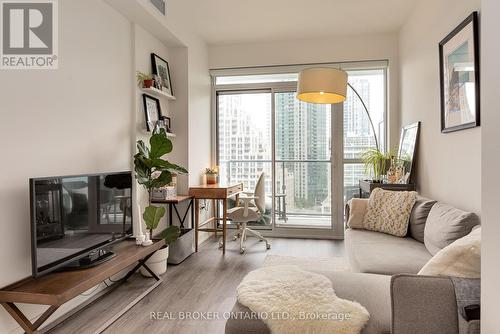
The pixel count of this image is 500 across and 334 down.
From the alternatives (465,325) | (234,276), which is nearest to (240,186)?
(234,276)

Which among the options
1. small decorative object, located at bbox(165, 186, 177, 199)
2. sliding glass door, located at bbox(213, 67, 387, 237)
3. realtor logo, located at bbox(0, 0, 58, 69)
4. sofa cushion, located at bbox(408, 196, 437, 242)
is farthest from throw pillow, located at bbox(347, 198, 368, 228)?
realtor logo, located at bbox(0, 0, 58, 69)

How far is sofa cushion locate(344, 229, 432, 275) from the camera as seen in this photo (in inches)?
84.1

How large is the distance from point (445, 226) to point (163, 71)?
10.9 feet

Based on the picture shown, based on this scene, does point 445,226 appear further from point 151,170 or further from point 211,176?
point 211,176

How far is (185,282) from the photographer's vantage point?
2.96 m

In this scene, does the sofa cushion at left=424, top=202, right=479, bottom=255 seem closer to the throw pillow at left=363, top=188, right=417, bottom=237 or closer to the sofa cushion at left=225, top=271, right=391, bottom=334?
the throw pillow at left=363, top=188, right=417, bottom=237

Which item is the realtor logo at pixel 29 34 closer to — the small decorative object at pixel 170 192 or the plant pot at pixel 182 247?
the small decorative object at pixel 170 192

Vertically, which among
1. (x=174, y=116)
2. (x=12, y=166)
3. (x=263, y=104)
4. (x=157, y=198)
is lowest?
(x=157, y=198)

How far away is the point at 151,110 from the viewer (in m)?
3.55

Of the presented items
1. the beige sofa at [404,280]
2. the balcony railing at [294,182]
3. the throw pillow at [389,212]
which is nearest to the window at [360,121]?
the balcony railing at [294,182]

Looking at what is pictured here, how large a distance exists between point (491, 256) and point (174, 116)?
3.67 metres

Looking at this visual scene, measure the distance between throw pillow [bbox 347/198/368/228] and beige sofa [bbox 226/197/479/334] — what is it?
120mm

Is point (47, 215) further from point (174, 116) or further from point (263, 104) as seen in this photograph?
point (263, 104)

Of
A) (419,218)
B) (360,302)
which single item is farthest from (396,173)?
(360,302)
